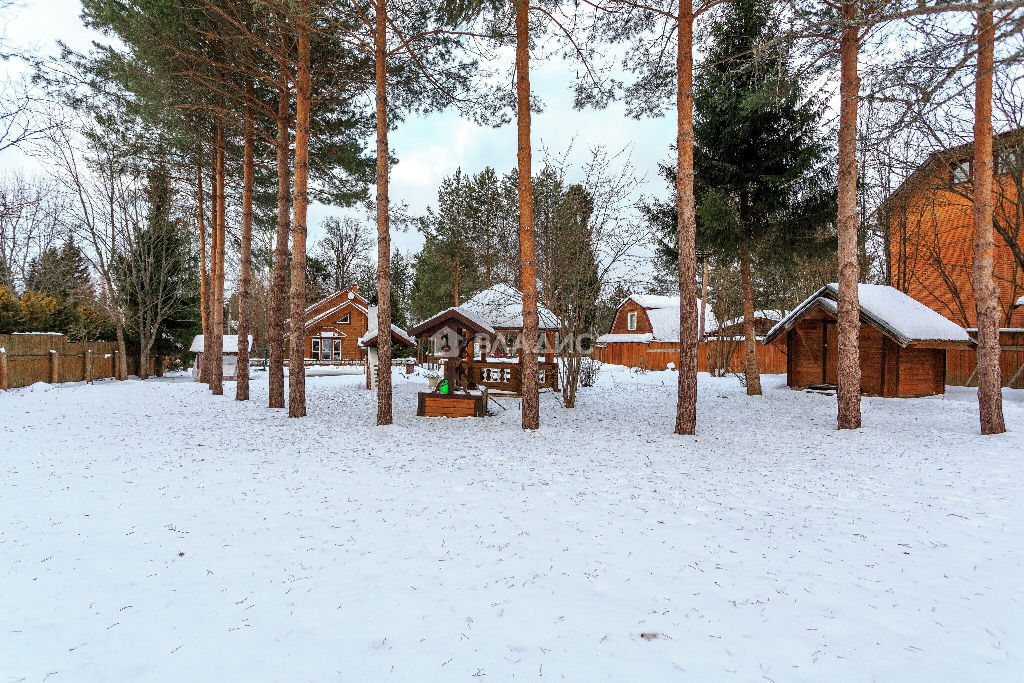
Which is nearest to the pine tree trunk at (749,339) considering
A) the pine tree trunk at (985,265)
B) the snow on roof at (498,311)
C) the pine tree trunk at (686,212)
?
the snow on roof at (498,311)

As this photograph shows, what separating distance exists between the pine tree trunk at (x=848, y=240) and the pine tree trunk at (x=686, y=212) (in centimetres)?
299

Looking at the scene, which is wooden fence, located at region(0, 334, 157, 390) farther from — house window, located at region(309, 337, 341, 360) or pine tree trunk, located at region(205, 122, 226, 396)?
house window, located at region(309, 337, 341, 360)

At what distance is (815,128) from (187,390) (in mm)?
23476

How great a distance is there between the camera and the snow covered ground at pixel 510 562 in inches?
102

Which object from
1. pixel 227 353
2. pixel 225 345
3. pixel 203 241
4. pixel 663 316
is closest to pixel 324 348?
pixel 227 353

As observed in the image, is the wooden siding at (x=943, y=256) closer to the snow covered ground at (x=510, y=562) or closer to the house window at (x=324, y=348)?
the snow covered ground at (x=510, y=562)

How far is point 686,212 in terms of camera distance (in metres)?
9.15

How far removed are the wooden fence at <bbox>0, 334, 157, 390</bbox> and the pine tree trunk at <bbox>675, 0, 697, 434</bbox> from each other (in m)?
20.8

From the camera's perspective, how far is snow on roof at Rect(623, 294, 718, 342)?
121 ft

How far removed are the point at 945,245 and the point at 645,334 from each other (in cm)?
2094

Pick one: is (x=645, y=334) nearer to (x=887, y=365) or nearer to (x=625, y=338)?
(x=625, y=338)

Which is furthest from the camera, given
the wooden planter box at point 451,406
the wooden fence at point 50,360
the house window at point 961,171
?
the wooden fence at point 50,360

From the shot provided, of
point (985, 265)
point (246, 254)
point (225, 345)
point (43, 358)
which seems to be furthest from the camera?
point (225, 345)

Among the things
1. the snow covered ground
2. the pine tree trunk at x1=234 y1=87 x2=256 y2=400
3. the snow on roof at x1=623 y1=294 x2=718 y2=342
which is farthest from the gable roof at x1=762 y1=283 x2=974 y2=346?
the snow on roof at x1=623 y1=294 x2=718 y2=342
